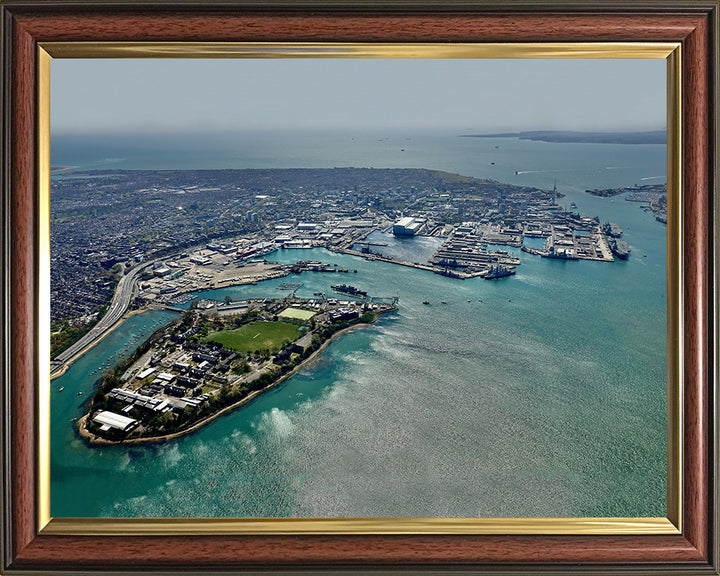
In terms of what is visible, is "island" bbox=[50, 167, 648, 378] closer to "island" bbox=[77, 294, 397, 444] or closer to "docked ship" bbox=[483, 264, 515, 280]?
"docked ship" bbox=[483, 264, 515, 280]

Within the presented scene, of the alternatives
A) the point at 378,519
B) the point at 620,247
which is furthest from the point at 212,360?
the point at 620,247

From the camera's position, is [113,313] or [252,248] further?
[252,248]

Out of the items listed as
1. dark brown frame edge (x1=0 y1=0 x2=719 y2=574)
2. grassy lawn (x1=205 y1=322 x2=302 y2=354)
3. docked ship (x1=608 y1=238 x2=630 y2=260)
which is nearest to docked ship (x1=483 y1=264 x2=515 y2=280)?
docked ship (x1=608 y1=238 x2=630 y2=260)

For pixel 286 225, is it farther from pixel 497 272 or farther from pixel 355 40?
pixel 355 40

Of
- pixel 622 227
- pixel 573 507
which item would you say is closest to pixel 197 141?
pixel 622 227

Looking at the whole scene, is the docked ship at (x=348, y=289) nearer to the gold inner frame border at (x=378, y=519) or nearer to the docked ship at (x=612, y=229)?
the docked ship at (x=612, y=229)

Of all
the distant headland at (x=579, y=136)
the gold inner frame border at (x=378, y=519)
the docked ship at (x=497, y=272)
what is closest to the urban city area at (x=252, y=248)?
the docked ship at (x=497, y=272)
